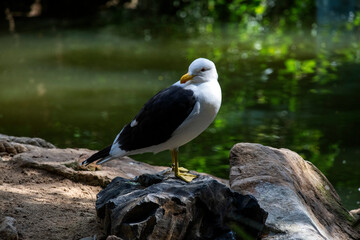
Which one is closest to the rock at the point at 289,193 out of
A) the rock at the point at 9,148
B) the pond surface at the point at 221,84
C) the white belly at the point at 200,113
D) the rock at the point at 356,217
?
the rock at the point at 356,217

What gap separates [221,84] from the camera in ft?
24.3

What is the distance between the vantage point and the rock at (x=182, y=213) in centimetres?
262

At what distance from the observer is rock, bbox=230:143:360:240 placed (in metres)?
2.93

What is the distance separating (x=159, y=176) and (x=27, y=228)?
79 centimetres

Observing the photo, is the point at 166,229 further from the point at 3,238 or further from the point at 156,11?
the point at 156,11

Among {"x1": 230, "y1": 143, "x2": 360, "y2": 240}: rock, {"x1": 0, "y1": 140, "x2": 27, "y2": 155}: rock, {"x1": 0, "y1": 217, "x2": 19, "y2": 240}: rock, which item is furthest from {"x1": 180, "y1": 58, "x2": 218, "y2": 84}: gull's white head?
{"x1": 0, "y1": 140, "x2": 27, "y2": 155}: rock

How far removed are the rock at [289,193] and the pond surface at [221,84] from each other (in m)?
1.01

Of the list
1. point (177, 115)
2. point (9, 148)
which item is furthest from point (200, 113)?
point (9, 148)

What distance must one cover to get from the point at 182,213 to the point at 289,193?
31.5 inches

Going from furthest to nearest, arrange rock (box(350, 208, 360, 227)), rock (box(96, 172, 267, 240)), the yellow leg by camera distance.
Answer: rock (box(350, 208, 360, 227)) → the yellow leg → rock (box(96, 172, 267, 240))

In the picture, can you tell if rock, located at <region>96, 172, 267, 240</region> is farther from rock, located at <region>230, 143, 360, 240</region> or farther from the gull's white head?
the gull's white head

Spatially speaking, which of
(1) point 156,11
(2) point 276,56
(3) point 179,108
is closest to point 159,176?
(3) point 179,108

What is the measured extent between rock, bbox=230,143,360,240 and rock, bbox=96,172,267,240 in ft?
0.67

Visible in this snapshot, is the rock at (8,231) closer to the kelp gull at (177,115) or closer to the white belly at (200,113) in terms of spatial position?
the kelp gull at (177,115)
